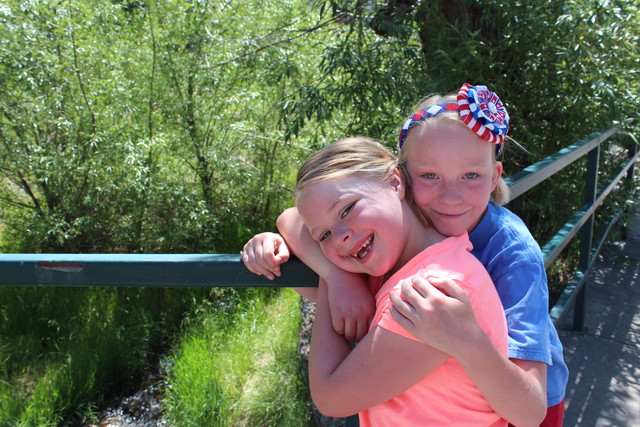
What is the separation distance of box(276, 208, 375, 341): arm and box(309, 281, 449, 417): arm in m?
0.09

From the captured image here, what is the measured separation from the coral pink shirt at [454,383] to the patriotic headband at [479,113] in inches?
12.6

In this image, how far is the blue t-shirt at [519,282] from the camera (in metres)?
1.10

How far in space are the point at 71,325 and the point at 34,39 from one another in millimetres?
2436

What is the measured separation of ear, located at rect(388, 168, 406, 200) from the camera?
1.26 metres

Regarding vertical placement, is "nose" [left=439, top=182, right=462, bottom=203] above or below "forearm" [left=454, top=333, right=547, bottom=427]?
above

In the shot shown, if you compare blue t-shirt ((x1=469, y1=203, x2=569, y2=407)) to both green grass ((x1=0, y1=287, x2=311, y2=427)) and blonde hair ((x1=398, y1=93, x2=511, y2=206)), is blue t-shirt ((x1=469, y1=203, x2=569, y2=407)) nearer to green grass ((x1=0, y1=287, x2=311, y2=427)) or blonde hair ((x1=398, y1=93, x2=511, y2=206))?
blonde hair ((x1=398, y1=93, x2=511, y2=206))

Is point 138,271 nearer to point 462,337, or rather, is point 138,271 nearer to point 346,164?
point 346,164

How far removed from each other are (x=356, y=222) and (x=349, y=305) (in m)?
0.17

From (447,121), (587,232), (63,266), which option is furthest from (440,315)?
(587,232)

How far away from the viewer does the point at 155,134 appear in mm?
5227

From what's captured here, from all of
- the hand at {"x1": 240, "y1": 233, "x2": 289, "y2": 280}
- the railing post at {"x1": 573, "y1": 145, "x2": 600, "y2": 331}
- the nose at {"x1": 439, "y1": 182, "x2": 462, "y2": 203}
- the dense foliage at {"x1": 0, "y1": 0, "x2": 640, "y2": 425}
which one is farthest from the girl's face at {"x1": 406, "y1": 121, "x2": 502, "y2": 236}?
the dense foliage at {"x1": 0, "y1": 0, "x2": 640, "y2": 425}

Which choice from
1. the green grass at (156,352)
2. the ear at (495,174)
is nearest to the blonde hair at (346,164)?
the ear at (495,174)

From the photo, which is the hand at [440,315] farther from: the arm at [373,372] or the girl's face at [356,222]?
the girl's face at [356,222]

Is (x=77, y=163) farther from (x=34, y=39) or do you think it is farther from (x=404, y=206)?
(x=404, y=206)
